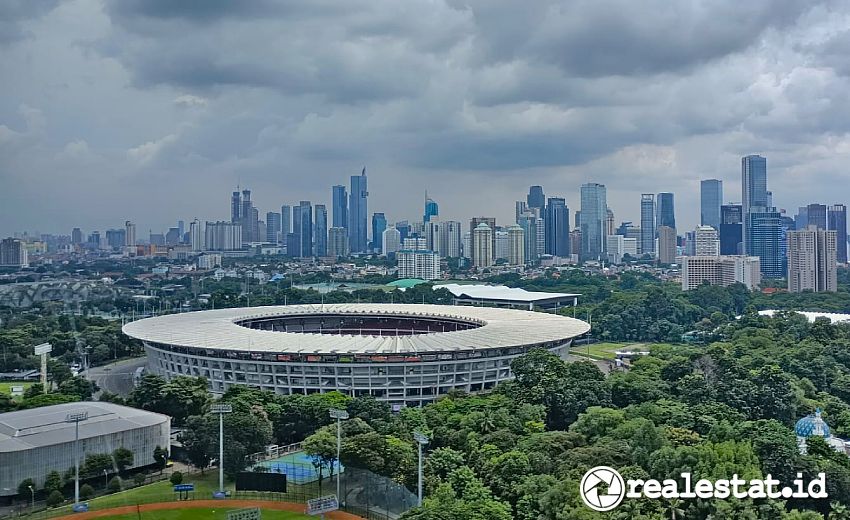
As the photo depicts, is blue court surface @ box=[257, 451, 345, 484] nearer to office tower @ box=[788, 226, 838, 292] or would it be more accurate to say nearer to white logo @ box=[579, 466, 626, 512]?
white logo @ box=[579, 466, 626, 512]

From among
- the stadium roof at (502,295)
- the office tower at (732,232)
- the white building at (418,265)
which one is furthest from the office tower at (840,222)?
the stadium roof at (502,295)

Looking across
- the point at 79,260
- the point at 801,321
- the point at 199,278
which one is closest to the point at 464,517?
the point at 801,321

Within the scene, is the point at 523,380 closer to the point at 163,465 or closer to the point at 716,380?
the point at 716,380

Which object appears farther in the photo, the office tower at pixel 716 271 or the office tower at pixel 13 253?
the office tower at pixel 716 271

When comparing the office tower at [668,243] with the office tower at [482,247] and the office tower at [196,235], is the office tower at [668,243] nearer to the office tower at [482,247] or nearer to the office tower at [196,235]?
the office tower at [482,247]

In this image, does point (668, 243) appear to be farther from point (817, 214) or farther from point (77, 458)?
point (77, 458)

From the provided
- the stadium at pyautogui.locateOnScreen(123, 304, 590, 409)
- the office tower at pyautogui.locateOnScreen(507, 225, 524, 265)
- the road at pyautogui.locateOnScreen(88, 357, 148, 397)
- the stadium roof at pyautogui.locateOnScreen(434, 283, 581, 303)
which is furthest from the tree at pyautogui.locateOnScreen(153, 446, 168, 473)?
the office tower at pyautogui.locateOnScreen(507, 225, 524, 265)
